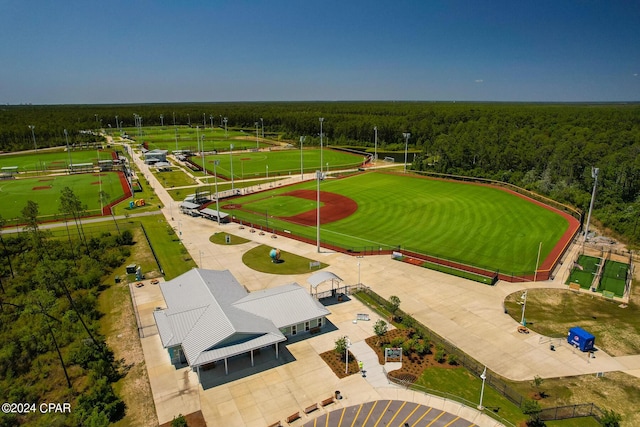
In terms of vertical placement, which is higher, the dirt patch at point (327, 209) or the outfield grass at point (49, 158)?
the outfield grass at point (49, 158)

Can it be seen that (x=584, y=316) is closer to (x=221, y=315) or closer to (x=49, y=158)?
(x=221, y=315)

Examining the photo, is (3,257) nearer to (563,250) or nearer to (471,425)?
(471,425)

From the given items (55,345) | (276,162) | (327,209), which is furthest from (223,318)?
(276,162)

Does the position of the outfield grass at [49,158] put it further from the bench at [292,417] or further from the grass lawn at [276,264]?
the bench at [292,417]

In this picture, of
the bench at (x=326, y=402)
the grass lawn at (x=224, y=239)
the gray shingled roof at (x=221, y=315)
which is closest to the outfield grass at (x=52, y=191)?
the grass lawn at (x=224, y=239)

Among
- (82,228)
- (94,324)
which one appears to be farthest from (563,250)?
(82,228)

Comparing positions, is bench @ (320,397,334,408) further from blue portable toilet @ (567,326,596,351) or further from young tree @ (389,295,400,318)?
blue portable toilet @ (567,326,596,351)
